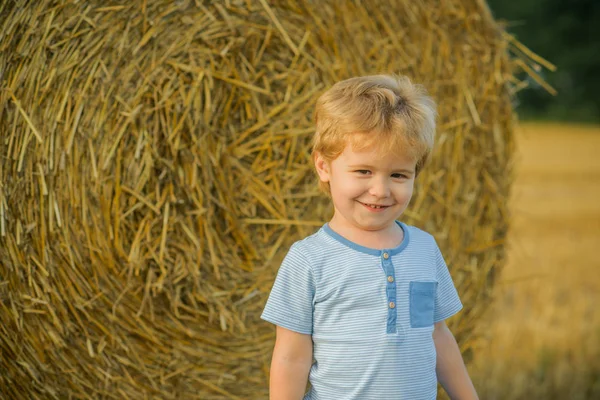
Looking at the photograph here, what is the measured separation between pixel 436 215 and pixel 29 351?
164 centimetres

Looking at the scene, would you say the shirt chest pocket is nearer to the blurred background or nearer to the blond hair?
the blond hair

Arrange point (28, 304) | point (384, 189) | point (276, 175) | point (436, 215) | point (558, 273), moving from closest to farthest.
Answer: point (384, 189) < point (28, 304) < point (276, 175) < point (436, 215) < point (558, 273)

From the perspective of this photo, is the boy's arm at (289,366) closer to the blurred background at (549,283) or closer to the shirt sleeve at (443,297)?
the shirt sleeve at (443,297)

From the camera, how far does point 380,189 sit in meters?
2.04

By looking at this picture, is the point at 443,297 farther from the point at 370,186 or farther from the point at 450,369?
the point at 370,186

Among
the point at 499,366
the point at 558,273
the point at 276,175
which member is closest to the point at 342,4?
the point at 276,175

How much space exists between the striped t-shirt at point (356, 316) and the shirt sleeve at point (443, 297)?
95 millimetres

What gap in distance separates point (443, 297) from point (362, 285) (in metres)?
0.26

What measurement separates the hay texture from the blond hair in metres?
0.84

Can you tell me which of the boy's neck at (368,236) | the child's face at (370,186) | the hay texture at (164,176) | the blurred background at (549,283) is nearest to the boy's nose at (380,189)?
the child's face at (370,186)

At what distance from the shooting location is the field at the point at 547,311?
12.9 feet

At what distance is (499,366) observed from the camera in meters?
4.14

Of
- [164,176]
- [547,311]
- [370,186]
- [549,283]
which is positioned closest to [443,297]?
[370,186]

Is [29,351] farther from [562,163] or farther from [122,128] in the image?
[562,163]
